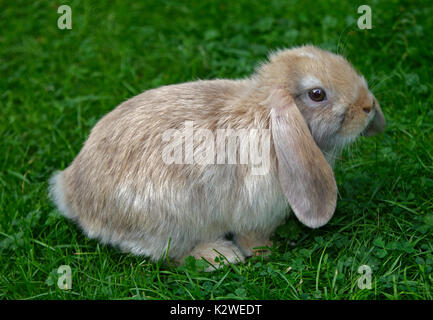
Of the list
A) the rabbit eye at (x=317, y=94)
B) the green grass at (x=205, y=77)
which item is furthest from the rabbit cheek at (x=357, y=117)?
the green grass at (x=205, y=77)

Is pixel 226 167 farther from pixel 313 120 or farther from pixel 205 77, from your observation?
pixel 205 77

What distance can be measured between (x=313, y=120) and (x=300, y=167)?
32 cm

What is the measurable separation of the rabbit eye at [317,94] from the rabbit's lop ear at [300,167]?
0.42ft

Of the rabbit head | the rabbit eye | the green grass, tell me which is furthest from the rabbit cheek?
the green grass

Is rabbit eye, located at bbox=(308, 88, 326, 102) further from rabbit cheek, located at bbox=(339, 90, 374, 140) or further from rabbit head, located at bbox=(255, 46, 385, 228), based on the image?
rabbit cheek, located at bbox=(339, 90, 374, 140)

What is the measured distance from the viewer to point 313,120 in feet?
11.1

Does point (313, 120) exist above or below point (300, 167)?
above

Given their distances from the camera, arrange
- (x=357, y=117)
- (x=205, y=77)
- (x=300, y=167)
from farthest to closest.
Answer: (x=205, y=77) < (x=357, y=117) < (x=300, y=167)

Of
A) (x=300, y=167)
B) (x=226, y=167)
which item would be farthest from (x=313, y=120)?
(x=226, y=167)

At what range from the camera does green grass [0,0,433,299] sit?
3301 mm

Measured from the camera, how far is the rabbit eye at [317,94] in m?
3.34
